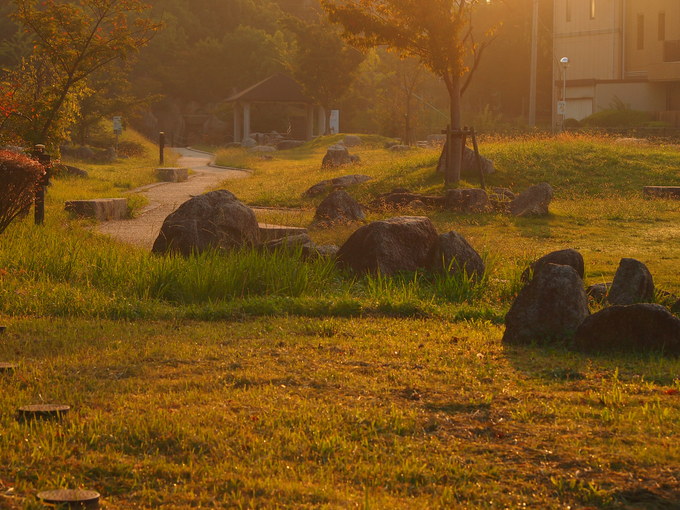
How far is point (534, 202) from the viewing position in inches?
714

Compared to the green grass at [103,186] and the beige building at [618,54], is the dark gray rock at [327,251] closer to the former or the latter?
the green grass at [103,186]

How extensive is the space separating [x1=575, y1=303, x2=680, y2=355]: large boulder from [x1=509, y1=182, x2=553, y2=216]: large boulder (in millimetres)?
11027

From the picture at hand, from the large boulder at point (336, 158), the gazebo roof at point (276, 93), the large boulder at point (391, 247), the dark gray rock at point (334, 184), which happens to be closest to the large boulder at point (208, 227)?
the large boulder at point (391, 247)

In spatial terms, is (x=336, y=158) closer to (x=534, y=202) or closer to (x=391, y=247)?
(x=534, y=202)

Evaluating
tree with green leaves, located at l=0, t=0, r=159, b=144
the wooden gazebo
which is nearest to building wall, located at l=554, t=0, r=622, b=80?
the wooden gazebo

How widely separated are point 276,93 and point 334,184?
3981 centimetres

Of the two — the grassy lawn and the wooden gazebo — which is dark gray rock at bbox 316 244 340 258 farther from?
the wooden gazebo

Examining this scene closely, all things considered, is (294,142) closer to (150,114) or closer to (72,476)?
(150,114)

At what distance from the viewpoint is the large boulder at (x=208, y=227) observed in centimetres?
1143

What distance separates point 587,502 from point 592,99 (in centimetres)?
5044

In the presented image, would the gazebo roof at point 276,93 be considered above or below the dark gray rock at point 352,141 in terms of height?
above

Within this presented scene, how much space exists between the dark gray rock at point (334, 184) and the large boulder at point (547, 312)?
14.8 meters

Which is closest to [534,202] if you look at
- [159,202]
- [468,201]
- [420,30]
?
[468,201]

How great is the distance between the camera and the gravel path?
14.7m
